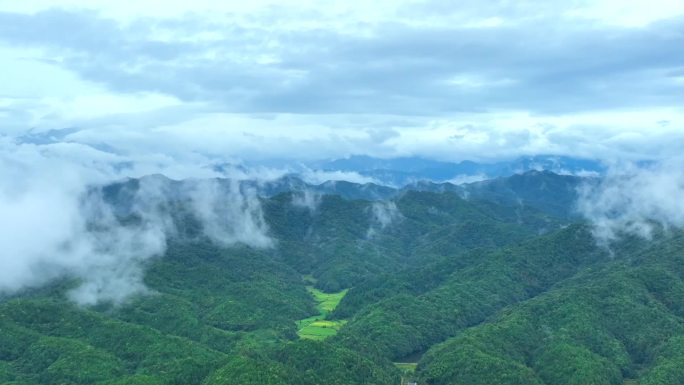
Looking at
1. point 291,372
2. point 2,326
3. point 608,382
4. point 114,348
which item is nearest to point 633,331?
point 608,382

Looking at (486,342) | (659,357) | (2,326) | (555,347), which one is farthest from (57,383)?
(659,357)

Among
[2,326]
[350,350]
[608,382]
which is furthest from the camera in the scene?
[2,326]

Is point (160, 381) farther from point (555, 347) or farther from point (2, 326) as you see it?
point (555, 347)

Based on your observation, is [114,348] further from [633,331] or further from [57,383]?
[633,331]

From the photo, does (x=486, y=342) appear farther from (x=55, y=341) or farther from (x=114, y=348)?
(x=55, y=341)

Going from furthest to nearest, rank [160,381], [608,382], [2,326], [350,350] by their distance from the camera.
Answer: [2,326] → [350,350] → [608,382] → [160,381]

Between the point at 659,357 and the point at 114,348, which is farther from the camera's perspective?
the point at 114,348

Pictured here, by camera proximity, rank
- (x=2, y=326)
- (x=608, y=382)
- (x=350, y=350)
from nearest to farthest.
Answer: (x=608, y=382), (x=350, y=350), (x=2, y=326)

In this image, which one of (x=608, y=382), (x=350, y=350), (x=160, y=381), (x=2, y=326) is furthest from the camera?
(x=2, y=326)

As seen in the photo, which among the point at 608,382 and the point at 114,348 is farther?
the point at 114,348
